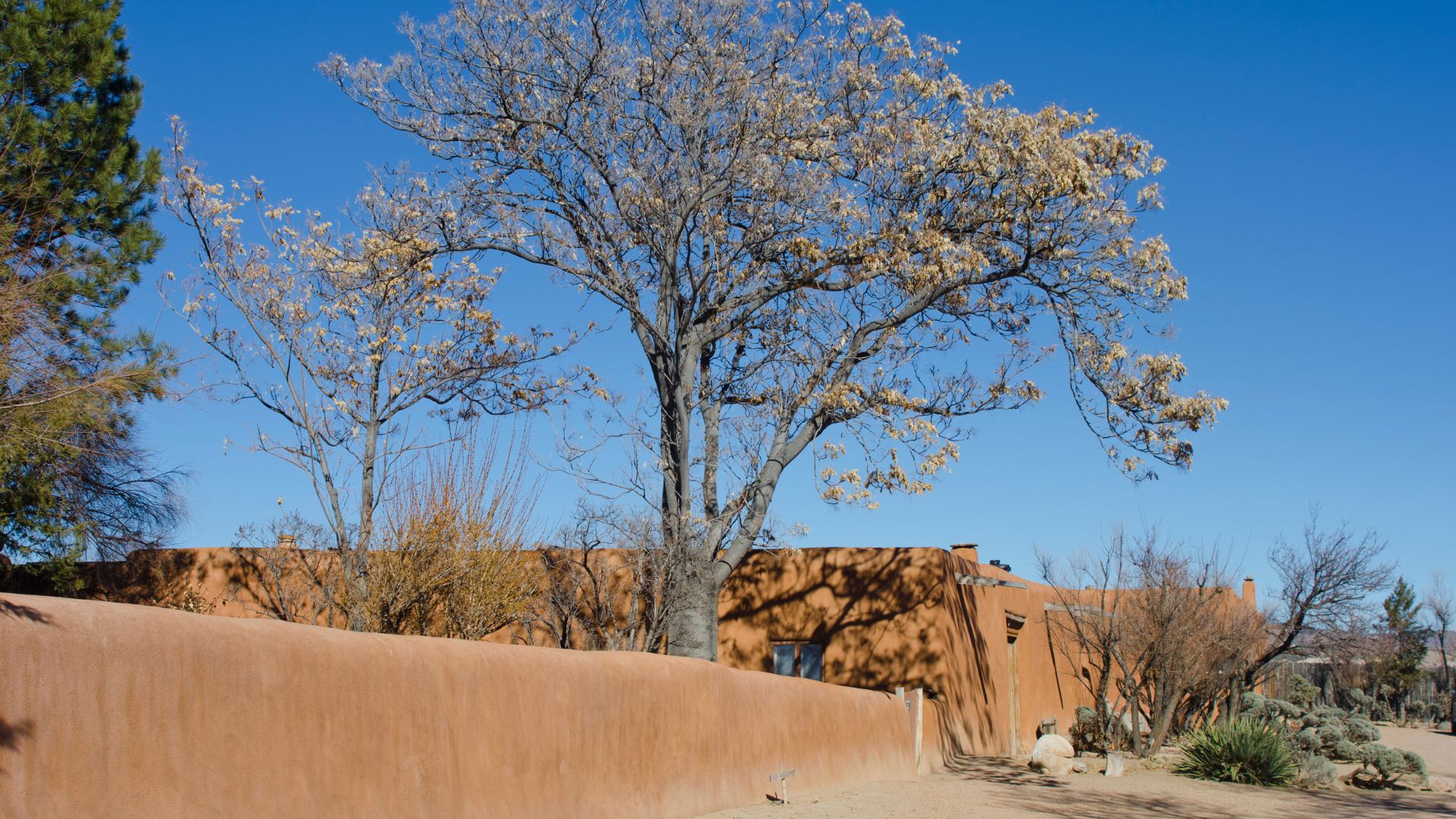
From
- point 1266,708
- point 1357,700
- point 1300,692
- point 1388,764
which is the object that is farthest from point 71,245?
point 1357,700

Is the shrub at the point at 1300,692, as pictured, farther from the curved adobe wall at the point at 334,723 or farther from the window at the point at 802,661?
the curved adobe wall at the point at 334,723

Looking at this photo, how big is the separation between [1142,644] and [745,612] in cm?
628

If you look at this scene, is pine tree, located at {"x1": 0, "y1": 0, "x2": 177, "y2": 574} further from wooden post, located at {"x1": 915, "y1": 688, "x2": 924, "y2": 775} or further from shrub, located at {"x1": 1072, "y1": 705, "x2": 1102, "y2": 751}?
shrub, located at {"x1": 1072, "y1": 705, "x2": 1102, "y2": 751}

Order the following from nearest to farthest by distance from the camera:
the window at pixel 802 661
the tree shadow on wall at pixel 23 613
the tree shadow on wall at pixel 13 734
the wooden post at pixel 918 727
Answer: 1. the tree shadow on wall at pixel 13 734
2. the tree shadow on wall at pixel 23 613
3. the wooden post at pixel 918 727
4. the window at pixel 802 661

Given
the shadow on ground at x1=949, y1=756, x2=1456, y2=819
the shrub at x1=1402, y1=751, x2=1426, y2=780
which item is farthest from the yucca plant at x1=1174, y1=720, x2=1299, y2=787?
the shrub at x1=1402, y1=751, x2=1426, y2=780

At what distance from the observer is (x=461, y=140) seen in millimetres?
16406

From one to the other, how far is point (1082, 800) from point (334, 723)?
31.7 ft

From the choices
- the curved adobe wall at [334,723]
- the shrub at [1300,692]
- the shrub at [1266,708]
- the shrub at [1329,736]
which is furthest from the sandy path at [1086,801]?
the shrub at [1300,692]

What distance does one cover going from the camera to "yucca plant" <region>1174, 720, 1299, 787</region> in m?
16.7

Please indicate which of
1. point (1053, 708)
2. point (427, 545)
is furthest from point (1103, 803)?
point (1053, 708)

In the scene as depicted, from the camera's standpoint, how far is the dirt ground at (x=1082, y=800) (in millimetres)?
12422

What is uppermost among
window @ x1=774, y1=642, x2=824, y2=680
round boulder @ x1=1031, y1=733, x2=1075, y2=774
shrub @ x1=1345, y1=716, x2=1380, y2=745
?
window @ x1=774, y1=642, x2=824, y2=680

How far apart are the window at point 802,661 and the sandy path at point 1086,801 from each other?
9.31 ft

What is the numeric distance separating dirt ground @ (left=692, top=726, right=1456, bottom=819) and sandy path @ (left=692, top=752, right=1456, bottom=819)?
11 mm
